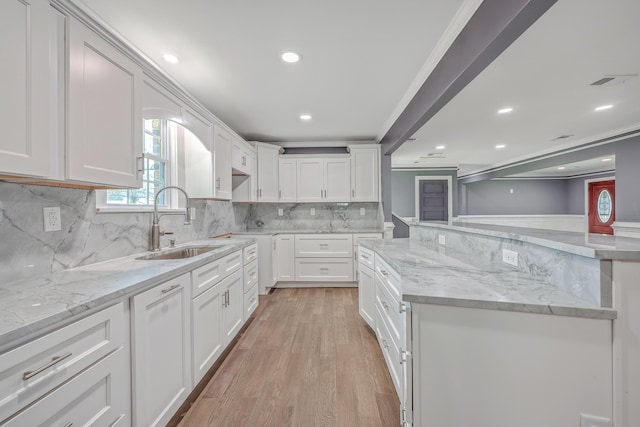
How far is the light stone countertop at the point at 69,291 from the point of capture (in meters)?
0.76

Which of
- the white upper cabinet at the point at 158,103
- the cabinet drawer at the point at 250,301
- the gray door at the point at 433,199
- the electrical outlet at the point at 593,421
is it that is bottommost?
the cabinet drawer at the point at 250,301

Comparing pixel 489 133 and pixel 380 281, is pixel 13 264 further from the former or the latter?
pixel 489 133

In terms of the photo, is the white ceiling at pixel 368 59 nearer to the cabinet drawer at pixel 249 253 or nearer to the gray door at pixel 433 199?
the cabinet drawer at pixel 249 253

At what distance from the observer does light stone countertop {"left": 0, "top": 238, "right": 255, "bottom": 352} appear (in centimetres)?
76

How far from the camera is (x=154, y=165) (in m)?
2.37

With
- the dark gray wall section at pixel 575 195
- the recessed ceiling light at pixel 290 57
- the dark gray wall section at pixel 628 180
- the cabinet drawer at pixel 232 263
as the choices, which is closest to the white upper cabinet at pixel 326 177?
the cabinet drawer at pixel 232 263

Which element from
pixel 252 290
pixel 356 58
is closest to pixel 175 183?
pixel 252 290

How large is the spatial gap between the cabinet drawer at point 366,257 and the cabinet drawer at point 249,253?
3.86 feet

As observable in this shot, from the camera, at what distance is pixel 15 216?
3.92ft

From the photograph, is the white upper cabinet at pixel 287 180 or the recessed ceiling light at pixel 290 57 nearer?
the recessed ceiling light at pixel 290 57

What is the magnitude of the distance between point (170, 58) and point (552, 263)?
110 inches

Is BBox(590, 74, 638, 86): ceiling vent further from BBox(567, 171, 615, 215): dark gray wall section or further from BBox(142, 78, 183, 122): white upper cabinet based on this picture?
BBox(567, 171, 615, 215): dark gray wall section

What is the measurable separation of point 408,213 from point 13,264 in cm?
744

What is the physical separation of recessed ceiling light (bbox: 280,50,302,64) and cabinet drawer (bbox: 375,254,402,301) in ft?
5.61
